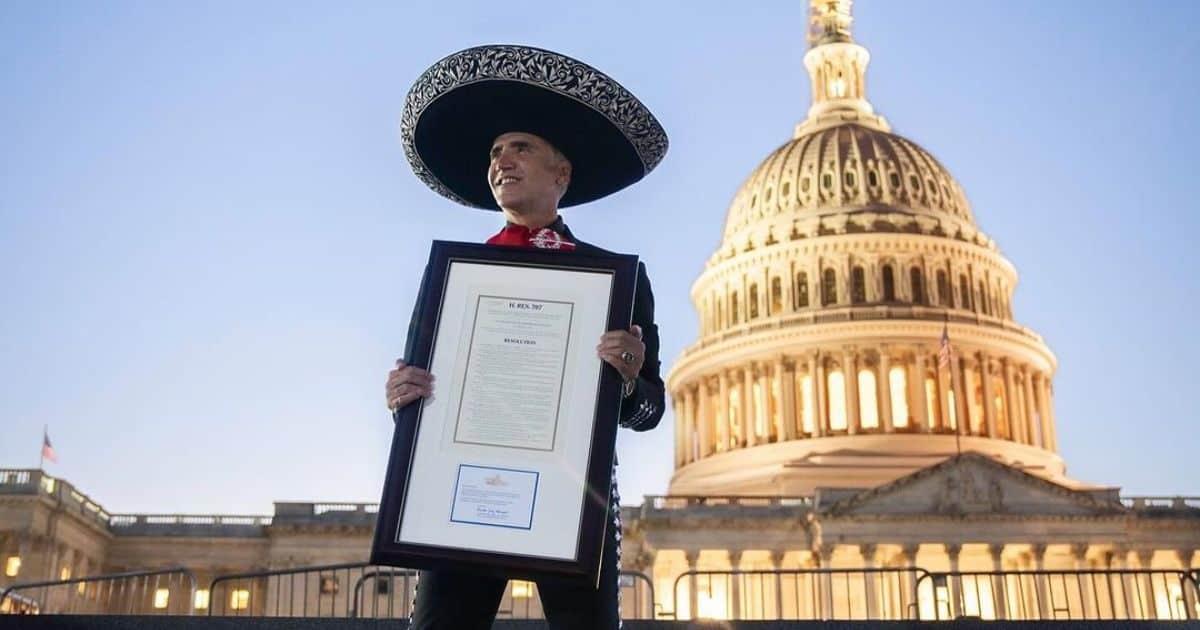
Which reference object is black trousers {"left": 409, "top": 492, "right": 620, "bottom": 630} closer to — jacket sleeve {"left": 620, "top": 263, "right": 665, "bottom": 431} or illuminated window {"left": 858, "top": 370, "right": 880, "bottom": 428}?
jacket sleeve {"left": 620, "top": 263, "right": 665, "bottom": 431}

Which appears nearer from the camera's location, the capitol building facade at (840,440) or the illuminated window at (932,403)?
the capitol building facade at (840,440)

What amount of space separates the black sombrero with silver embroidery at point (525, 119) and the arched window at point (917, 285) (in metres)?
→ 82.2

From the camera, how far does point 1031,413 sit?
85.8 metres

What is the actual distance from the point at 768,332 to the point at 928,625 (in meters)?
70.8

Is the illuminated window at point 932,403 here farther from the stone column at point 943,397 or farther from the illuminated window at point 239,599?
the illuminated window at point 239,599

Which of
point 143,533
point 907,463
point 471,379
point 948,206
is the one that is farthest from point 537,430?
point 948,206


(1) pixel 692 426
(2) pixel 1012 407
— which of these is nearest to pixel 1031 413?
(2) pixel 1012 407

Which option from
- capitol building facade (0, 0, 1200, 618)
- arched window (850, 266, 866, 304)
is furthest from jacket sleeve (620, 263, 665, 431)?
arched window (850, 266, 866, 304)

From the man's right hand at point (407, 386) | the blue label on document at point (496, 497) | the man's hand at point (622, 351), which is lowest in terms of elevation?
the blue label on document at point (496, 497)

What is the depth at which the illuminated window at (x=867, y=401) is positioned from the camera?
81.2 metres

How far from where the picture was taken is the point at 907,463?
78062 millimetres

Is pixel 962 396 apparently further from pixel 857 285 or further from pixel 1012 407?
pixel 857 285

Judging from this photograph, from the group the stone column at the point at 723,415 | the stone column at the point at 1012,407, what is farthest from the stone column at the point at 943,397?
the stone column at the point at 723,415

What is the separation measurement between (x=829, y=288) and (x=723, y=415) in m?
10.7
